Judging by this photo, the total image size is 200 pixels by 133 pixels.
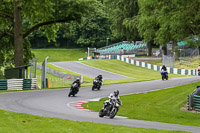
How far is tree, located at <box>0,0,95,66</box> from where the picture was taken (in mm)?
38000

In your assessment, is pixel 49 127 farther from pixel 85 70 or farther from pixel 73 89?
pixel 85 70

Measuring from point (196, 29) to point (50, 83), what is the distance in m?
15.4

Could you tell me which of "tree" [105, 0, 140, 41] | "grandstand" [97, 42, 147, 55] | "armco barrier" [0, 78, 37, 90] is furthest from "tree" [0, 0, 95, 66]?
"grandstand" [97, 42, 147, 55]

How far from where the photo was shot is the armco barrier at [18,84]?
111 ft

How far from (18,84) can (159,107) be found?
14634 millimetres

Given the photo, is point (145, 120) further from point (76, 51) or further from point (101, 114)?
point (76, 51)

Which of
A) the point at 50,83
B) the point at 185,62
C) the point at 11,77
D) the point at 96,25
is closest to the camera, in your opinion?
the point at 11,77

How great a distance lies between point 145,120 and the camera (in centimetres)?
1869

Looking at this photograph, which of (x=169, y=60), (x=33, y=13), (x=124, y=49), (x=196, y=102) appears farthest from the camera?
(x=124, y=49)

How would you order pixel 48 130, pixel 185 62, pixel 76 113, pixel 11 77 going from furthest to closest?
pixel 185 62 → pixel 11 77 → pixel 76 113 → pixel 48 130

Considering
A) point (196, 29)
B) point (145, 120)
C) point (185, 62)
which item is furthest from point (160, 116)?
point (185, 62)

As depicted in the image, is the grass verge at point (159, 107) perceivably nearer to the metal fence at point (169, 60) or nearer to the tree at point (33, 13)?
the tree at point (33, 13)

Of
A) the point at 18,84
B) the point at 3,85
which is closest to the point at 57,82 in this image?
the point at 18,84

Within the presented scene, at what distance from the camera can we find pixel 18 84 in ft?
113
